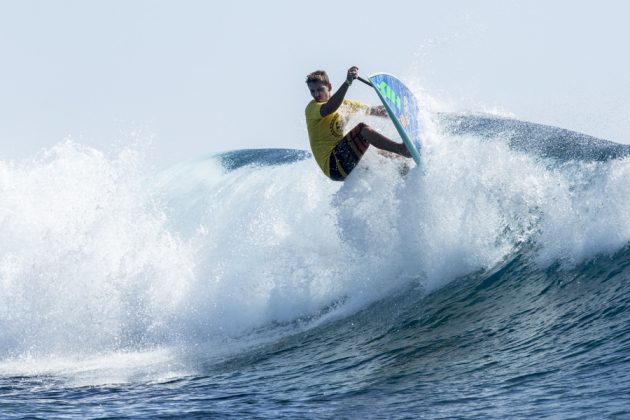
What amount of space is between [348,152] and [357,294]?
69.6 inches

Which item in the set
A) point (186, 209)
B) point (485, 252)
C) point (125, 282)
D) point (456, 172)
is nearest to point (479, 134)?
point (456, 172)

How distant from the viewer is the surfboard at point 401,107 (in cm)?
970

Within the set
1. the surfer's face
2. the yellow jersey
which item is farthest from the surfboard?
the surfer's face

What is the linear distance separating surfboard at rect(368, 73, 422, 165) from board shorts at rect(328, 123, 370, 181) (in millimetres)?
376

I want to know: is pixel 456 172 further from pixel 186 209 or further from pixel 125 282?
pixel 186 209

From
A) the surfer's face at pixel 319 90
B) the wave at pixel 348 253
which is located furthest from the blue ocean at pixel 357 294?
the surfer's face at pixel 319 90

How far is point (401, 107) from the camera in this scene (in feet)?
33.0

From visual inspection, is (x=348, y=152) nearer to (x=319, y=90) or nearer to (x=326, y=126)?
(x=326, y=126)

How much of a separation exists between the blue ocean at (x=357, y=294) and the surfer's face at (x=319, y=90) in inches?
46.2

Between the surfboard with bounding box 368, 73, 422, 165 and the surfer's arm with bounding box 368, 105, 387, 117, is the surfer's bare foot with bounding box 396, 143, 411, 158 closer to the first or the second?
the surfboard with bounding box 368, 73, 422, 165

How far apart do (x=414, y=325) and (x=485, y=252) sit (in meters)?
1.68

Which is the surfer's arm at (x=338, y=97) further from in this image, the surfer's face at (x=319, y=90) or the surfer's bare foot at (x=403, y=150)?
the surfer's bare foot at (x=403, y=150)

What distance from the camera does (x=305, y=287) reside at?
1108 cm

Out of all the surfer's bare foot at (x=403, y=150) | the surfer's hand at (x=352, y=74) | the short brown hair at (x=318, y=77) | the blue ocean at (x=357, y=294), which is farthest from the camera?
the surfer's bare foot at (x=403, y=150)
